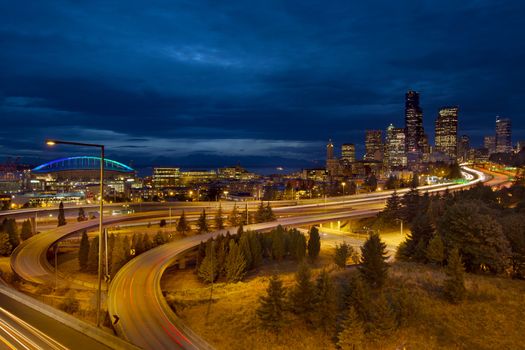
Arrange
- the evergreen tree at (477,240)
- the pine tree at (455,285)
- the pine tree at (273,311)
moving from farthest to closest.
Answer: the evergreen tree at (477,240), the pine tree at (455,285), the pine tree at (273,311)

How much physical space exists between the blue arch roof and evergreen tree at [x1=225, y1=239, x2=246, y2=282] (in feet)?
482

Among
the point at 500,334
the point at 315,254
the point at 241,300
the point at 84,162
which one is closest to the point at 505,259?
the point at 500,334

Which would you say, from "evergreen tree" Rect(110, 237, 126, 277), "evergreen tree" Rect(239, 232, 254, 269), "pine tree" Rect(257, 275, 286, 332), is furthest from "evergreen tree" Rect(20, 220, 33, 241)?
"pine tree" Rect(257, 275, 286, 332)

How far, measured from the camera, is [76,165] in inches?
6703

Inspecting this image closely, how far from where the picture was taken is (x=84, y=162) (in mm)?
172750

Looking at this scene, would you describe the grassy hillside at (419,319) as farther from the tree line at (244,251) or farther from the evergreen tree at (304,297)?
the tree line at (244,251)

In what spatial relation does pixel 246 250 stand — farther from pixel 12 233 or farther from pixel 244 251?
pixel 12 233

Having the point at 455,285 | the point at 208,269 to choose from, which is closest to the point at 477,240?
the point at 455,285

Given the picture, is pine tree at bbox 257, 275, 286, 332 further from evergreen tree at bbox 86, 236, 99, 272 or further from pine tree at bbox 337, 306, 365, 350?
evergreen tree at bbox 86, 236, 99, 272

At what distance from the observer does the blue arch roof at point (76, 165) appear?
163m

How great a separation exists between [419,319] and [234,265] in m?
16.5

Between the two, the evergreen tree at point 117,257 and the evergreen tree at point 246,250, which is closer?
the evergreen tree at point 117,257

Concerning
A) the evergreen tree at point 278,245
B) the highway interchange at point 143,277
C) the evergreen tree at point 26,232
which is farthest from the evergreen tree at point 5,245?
the evergreen tree at point 278,245

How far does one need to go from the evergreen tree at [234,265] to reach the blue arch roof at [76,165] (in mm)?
146778
